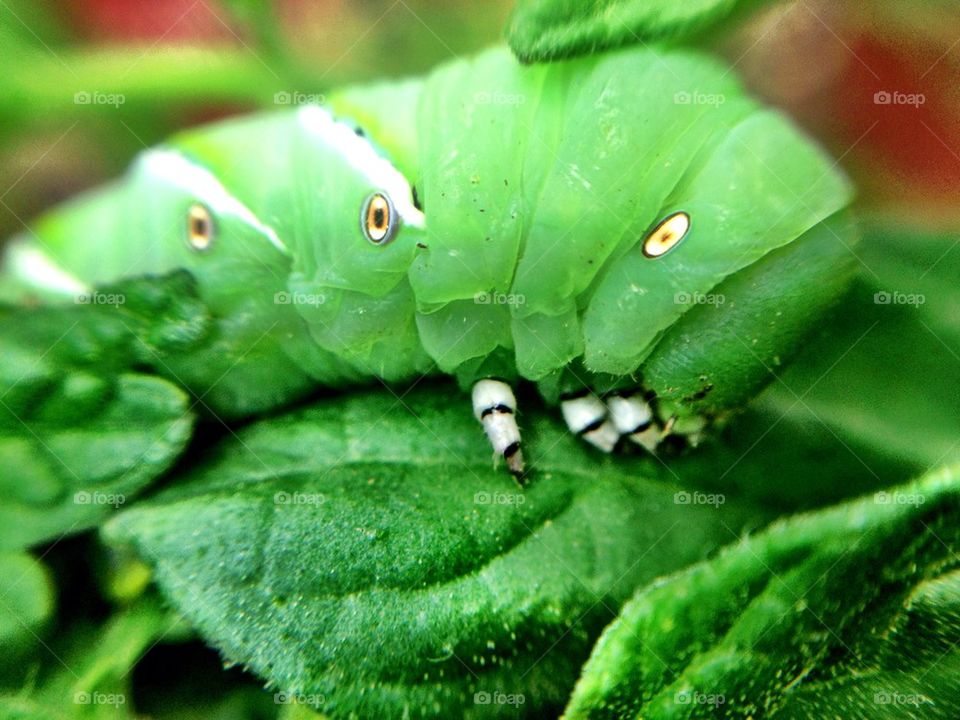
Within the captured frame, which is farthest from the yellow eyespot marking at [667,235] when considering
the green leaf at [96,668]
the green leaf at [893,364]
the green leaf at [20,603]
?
the green leaf at [20,603]

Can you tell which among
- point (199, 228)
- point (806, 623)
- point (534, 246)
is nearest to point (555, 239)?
point (534, 246)

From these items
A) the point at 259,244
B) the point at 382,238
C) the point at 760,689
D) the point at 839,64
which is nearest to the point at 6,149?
the point at 259,244

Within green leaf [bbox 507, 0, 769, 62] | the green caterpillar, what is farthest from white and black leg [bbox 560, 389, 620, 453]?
green leaf [bbox 507, 0, 769, 62]

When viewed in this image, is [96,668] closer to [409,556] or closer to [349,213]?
[409,556]

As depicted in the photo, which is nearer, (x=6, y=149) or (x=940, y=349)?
(x=940, y=349)

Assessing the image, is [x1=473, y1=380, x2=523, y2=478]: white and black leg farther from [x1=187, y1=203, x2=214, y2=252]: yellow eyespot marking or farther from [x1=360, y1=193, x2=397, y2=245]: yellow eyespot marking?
[x1=187, y1=203, x2=214, y2=252]: yellow eyespot marking

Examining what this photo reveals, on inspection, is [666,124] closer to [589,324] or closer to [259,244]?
[589,324]
